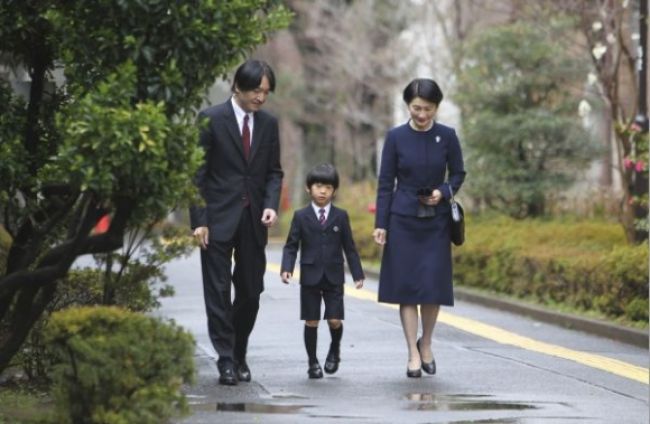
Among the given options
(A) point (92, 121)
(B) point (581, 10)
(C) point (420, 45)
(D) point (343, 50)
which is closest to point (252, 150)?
(A) point (92, 121)

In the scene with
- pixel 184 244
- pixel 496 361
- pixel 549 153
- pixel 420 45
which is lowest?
pixel 496 361

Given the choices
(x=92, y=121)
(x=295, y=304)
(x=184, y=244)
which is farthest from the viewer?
(x=295, y=304)

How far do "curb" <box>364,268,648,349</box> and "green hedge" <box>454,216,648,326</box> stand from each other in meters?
0.27

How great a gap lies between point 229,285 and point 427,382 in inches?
55.9

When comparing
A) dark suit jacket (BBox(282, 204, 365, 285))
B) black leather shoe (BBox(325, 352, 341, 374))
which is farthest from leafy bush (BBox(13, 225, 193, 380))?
black leather shoe (BBox(325, 352, 341, 374))

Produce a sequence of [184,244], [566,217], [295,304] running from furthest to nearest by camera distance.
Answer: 1. [566,217]
2. [295,304]
3. [184,244]

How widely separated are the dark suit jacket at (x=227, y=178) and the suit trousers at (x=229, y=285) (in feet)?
0.25

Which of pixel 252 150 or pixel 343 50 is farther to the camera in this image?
pixel 343 50

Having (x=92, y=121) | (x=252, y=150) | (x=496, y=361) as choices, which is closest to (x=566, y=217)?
(x=496, y=361)

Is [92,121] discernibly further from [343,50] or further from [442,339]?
[343,50]

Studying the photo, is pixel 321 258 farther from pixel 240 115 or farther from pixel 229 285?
pixel 240 115

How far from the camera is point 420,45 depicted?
36.2 meters

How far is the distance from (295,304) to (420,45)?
62.5 ft

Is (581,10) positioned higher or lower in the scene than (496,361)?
higher
